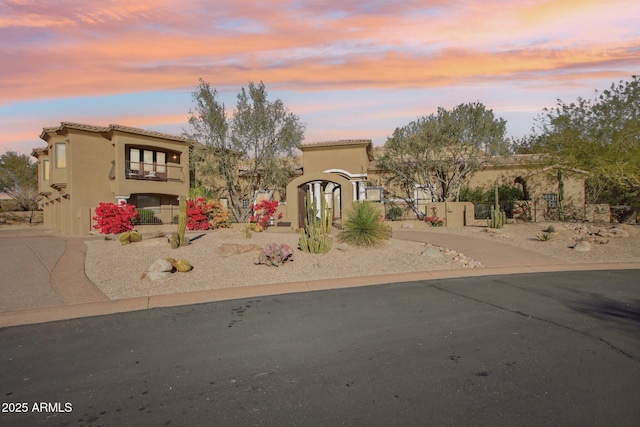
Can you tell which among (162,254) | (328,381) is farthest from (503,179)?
(328,381)

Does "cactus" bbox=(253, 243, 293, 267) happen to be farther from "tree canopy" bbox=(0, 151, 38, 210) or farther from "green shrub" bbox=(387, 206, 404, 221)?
"tree canopy" bbox=(0, 151, 38, 210)

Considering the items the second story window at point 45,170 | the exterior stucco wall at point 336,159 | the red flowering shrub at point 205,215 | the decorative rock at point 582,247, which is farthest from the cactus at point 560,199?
the second story window at point 45,170

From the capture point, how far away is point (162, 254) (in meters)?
12.5

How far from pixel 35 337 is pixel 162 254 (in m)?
6.24

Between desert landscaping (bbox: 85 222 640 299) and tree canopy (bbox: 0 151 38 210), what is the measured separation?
39563 mm

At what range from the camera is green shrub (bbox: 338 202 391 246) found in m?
14.3

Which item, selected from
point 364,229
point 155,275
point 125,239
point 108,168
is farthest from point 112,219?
point 364,229

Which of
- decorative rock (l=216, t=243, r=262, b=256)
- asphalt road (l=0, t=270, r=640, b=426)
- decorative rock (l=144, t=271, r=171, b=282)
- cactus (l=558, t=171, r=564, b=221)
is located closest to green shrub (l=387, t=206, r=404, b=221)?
cactus (l=558, t=171, r=564, b=221)

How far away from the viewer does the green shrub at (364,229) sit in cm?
1426

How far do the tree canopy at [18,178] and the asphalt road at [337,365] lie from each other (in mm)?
48551

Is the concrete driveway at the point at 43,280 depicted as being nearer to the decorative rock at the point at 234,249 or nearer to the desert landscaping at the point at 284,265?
the desert landscaping at the point at 284,265

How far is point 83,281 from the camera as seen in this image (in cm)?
988

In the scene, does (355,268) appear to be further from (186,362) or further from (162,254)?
(186,362)

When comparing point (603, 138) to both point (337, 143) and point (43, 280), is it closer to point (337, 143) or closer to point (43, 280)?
point (337, 143)
